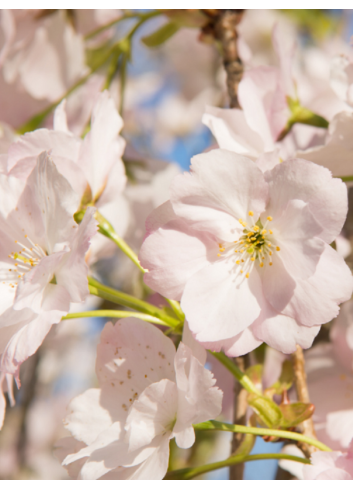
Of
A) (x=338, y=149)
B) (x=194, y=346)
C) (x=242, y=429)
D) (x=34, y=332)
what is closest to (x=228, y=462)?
(x=242, y=429)

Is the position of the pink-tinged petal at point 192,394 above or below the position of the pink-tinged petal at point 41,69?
below

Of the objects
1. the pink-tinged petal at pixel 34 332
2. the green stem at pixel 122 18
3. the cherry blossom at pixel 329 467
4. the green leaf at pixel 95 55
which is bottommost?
the cherry blossom at pixel 329 467

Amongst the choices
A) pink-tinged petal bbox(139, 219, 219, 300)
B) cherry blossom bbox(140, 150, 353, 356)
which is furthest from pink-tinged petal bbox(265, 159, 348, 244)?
pink-tinged petal bbox(139, 219, 219, 300)

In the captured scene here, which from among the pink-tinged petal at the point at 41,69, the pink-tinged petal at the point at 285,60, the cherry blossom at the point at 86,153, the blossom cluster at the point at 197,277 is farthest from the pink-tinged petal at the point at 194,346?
the pink-tinged petal at the point at 41,69

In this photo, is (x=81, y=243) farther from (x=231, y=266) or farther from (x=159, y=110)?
(x=159, y=110)

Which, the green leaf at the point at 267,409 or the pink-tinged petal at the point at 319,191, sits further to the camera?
the green leaf at the point at 267,409

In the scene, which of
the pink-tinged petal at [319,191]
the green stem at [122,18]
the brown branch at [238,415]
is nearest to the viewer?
the pink-tinged petal at [319,191]

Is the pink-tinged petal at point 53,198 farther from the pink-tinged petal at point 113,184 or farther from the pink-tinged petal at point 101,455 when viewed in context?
the pink-tinged petal at point 101,455
